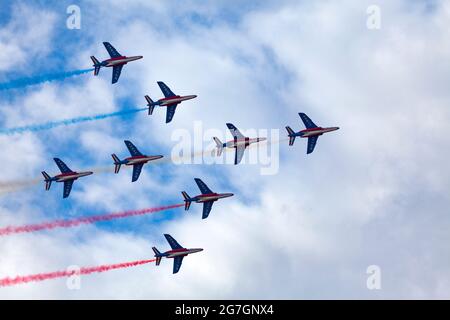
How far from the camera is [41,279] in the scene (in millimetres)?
190875
